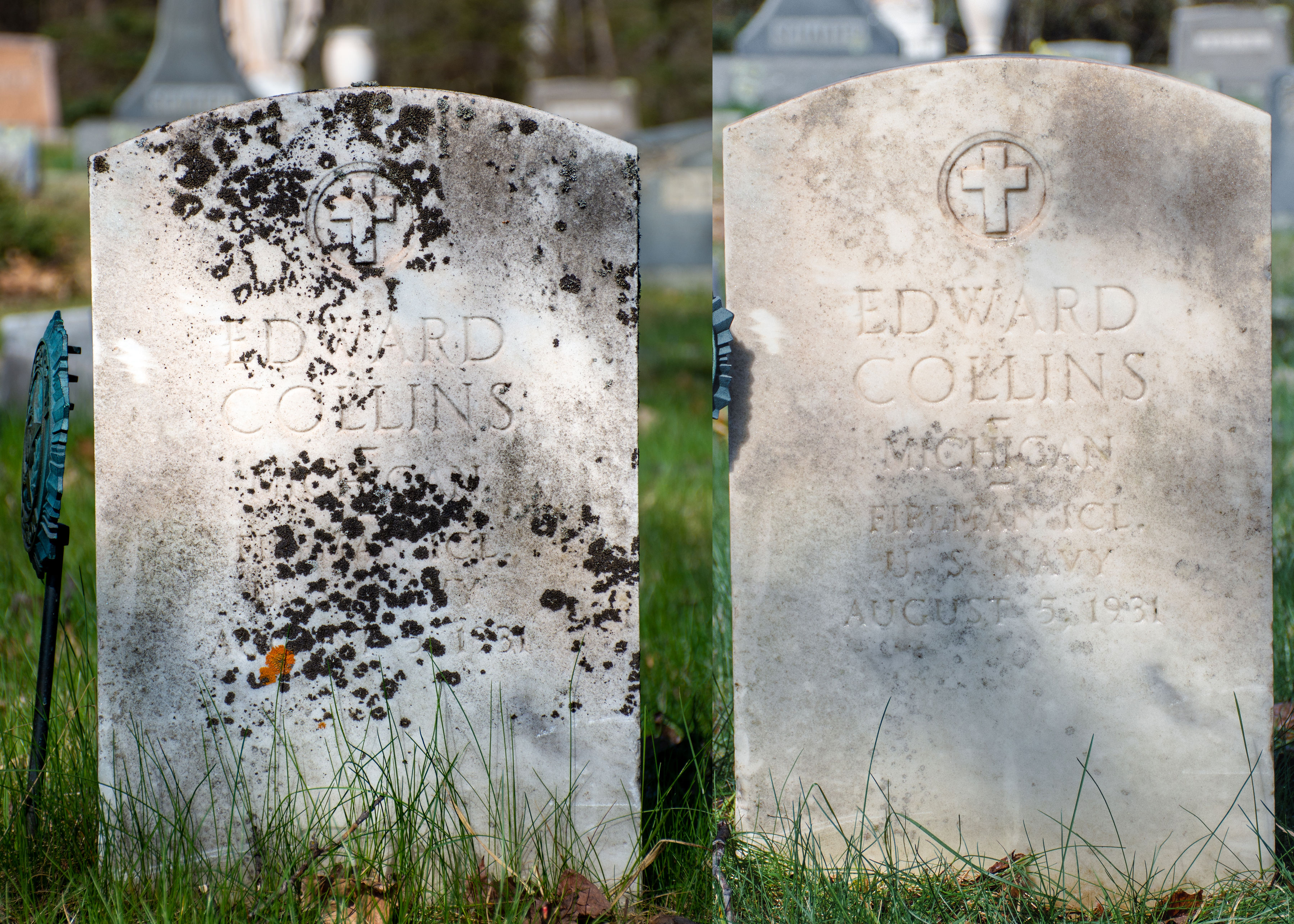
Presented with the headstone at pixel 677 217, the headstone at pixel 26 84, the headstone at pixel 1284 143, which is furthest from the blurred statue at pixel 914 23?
the headstone at pixel 26 84

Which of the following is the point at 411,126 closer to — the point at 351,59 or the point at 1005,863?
the point at 1005,863

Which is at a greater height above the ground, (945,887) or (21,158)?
(21,158)

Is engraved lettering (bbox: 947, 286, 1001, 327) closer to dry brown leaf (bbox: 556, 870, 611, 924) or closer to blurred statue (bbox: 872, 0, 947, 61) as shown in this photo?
dry brown leaf (bbox: 556, 870, 611, 924)

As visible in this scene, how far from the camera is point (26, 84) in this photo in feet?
63.7

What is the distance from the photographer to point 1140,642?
1.96 meters

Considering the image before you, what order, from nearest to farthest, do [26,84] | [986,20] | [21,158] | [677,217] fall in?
1. [986,20]
2. [21,158]
3. [677,217]
4. [26,84]

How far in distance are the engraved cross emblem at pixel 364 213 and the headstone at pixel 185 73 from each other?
6611 mm

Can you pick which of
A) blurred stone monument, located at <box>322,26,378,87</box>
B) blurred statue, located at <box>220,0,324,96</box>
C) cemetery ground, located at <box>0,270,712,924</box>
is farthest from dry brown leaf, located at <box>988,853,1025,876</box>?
blurred stone monument, located at <box>322,26,378,87</box>

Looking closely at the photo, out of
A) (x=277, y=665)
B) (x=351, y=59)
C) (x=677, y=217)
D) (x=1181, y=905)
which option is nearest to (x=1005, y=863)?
(x=1181, y=905)

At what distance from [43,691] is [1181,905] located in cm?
206

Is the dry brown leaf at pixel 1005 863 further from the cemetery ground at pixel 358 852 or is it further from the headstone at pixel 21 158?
the headstone at pixel 21 158

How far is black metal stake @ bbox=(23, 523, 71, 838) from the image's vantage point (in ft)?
6.05

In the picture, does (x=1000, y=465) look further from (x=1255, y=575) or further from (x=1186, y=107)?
(x=1186, y=107)

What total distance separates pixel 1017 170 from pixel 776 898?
1.36 meters
